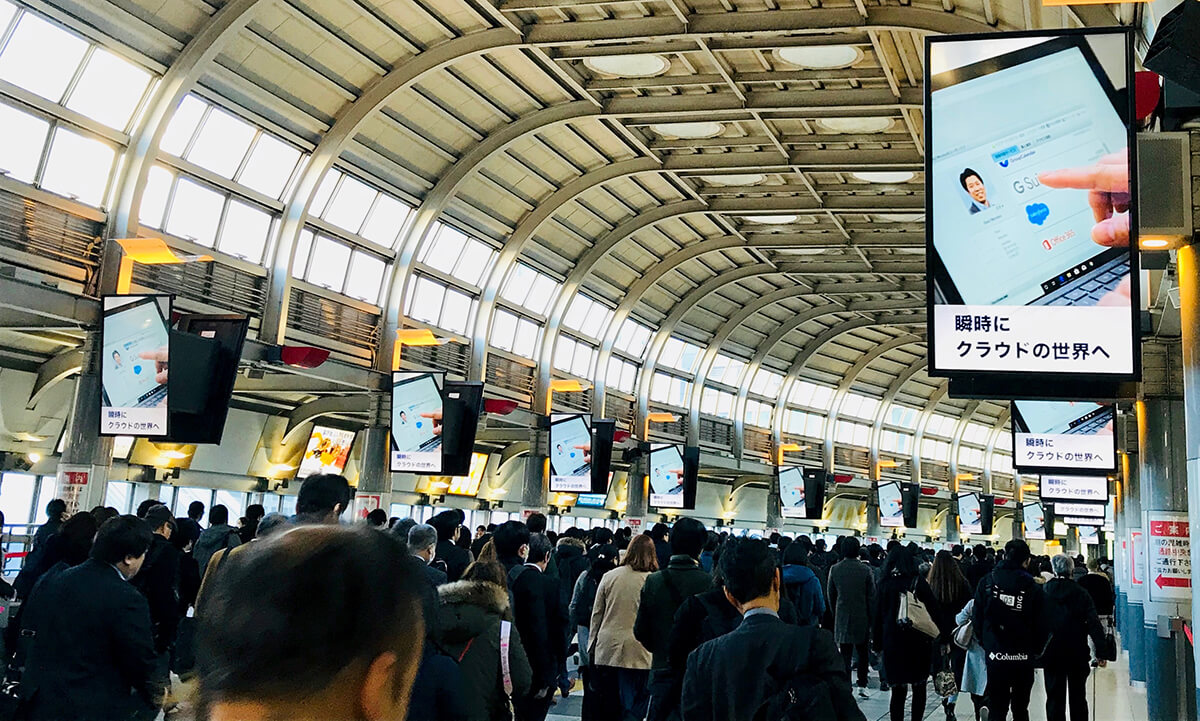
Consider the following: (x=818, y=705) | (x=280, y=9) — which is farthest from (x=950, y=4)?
(x=818, y=705)

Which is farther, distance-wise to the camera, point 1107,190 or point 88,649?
point 1107,190

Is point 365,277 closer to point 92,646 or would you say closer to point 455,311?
point 455,311

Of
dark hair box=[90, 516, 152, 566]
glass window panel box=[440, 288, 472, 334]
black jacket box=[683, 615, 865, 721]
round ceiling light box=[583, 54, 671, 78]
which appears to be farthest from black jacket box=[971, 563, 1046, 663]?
glass window panel box=[440, 288, 472, 334]

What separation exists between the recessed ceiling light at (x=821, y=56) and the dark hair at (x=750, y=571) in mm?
17024

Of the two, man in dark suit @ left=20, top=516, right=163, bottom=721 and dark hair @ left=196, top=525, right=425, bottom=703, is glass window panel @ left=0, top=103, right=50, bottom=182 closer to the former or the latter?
man in dark suit @ left=20, top=516, right=163, bottom=721

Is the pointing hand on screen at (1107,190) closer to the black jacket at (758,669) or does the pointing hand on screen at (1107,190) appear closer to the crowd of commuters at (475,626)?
the crowd of commuters at (475,626)

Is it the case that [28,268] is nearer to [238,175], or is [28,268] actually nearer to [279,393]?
[238,175]

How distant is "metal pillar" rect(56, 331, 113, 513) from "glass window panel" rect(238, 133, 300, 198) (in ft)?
18.7

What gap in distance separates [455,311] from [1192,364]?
21684 mm

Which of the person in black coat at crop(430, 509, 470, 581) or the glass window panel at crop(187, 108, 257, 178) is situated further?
the glass window panel at crop(187, 108, 257, 178)

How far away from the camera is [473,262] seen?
2778 cm

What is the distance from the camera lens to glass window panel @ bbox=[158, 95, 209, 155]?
18.7 meters

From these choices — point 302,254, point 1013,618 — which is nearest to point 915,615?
point 1013,618

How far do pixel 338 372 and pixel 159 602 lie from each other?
14437 millimetres
